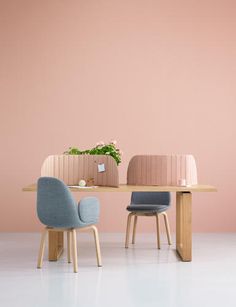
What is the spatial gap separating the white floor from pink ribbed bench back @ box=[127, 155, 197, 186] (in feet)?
2.18

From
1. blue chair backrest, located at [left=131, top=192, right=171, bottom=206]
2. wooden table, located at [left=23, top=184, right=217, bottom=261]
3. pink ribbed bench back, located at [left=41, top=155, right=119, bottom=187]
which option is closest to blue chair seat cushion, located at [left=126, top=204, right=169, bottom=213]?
blue chair backrest, located at [left=131, top=192, right=171, bottom=206]

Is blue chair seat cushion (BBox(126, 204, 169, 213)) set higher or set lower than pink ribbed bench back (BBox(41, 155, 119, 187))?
lower

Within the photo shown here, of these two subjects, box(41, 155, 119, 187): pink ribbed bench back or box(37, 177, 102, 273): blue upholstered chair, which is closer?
box(37, 177, 102, 273): blue upholstered chair

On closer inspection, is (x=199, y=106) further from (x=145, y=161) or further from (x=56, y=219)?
(x=56, y=219)

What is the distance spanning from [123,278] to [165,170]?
1.27 metres

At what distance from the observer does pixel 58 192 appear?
15.1 feet

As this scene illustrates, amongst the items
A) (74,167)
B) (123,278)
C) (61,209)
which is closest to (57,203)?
(61,209)

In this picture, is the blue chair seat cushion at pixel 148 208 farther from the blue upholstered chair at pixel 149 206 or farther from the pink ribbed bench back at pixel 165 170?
the pink ribbed bench back at pixel 165 170

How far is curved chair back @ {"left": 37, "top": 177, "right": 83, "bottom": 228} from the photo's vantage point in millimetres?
4586

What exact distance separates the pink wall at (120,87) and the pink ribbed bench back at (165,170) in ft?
5.87

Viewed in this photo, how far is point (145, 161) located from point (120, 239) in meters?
1.41

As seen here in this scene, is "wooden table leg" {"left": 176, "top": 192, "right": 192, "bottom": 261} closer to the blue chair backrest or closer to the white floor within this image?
the white floor

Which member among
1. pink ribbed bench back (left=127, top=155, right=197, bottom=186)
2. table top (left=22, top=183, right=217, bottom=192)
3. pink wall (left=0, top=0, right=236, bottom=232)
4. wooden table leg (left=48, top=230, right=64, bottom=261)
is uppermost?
pink wall (left=0, top=0, right=236, bottom=232)

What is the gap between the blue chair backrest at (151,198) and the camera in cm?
610
